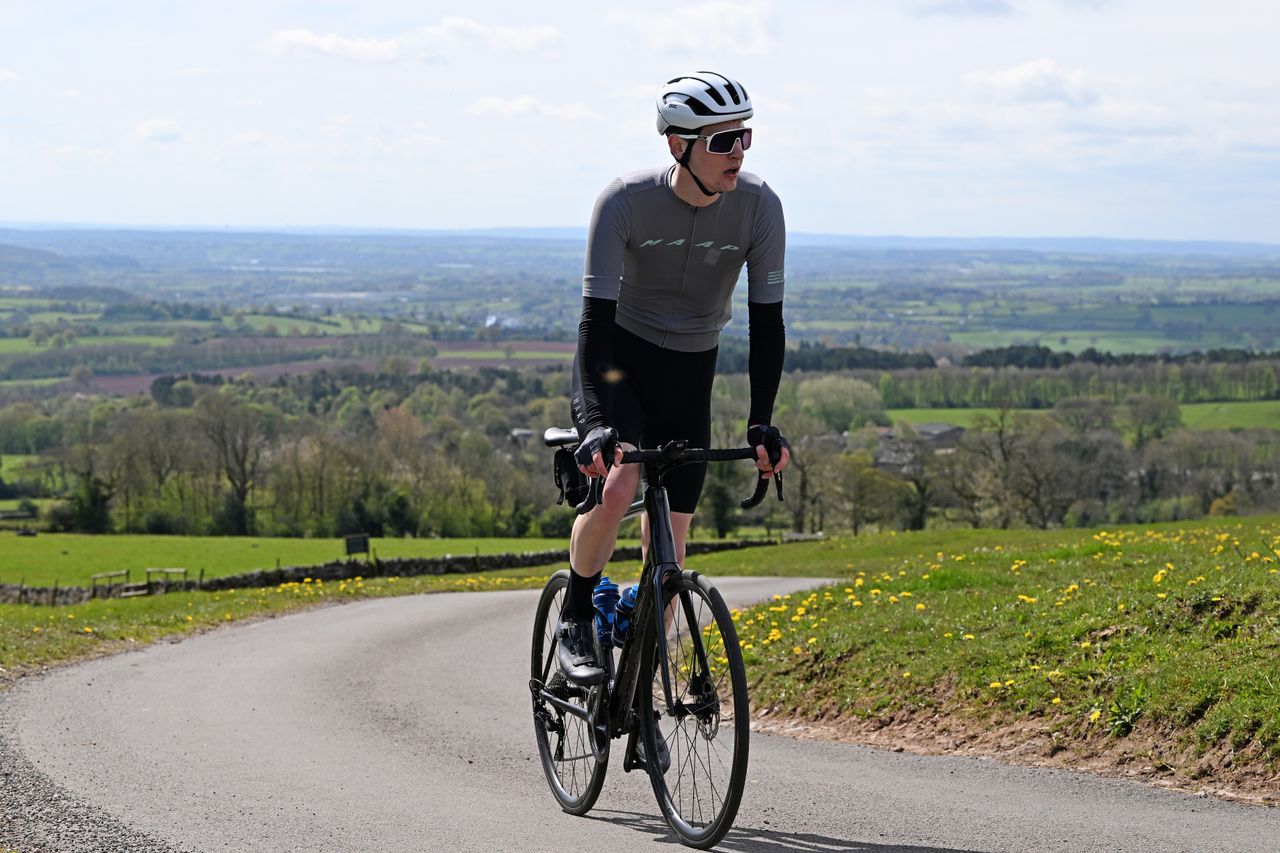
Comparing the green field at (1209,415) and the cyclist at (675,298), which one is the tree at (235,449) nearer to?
the green field at (1209,415)

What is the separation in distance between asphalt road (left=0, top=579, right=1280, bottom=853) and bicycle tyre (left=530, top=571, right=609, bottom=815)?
129 millimetres

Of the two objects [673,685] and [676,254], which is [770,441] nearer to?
[676,254]

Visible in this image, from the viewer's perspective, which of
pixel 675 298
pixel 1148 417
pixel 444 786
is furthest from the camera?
pixel 1148 417

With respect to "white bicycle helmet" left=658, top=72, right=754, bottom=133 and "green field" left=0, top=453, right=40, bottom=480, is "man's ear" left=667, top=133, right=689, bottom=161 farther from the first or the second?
"green field" left=0, top=453, right=40, bottom=480

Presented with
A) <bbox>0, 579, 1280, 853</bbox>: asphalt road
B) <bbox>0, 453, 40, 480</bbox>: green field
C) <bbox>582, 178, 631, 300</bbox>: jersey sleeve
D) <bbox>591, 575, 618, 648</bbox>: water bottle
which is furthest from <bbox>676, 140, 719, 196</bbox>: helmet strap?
<bbox>0, 453, 40, 480</bbox>: green field

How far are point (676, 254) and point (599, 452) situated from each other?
1025mm

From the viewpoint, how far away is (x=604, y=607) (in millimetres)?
6715

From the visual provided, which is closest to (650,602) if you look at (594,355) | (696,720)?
(696,720)

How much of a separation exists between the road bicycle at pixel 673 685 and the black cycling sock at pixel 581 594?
8 cm

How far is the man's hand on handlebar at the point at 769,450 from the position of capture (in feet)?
19.4

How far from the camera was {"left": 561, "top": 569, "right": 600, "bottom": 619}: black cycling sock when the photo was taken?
6.72 meters

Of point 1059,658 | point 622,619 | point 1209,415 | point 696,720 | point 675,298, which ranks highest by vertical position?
point 675,298

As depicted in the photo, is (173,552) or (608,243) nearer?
(608,243)

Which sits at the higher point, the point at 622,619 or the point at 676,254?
the point at 676,254
